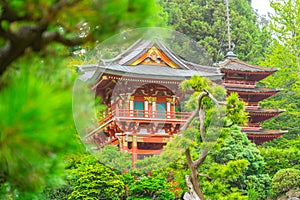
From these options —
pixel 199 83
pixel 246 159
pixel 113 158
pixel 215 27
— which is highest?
pixel 215 27

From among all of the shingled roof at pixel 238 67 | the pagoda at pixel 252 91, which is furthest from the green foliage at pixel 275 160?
the shingled roof at pixel 238 67

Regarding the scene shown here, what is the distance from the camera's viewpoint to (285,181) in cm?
968

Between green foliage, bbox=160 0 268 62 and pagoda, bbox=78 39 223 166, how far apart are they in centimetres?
970

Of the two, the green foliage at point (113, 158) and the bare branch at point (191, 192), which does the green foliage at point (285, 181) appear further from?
the bare branch at point (191, 192)

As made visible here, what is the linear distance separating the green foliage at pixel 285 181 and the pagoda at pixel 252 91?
8.76 feet

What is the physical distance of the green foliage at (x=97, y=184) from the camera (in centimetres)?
754

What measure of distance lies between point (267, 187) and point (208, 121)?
6195 millimetres

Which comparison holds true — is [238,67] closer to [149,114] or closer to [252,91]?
[252,91]

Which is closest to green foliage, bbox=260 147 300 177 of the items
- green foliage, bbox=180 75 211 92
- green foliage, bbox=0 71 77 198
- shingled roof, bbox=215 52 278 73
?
shingled roof, bbox=215 52 278 73

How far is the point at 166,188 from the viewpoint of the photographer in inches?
306

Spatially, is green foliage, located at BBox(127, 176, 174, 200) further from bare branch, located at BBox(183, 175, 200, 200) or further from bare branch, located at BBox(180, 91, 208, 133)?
bare branch, located at BBox(180, 91, 208, 133)

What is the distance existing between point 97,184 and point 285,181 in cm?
422

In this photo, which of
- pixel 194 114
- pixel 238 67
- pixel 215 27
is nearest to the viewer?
pixel 194 114

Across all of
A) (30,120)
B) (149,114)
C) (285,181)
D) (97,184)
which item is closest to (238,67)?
→ (285,181)
